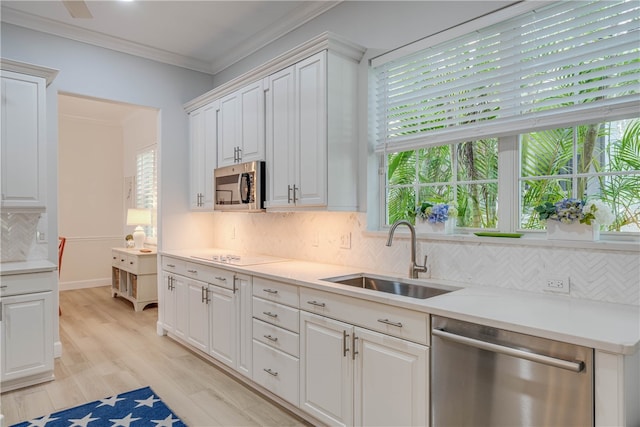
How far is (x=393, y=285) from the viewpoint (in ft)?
8.21

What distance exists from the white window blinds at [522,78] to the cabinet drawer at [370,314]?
3.73ft

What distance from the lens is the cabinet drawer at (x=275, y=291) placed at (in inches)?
98.3

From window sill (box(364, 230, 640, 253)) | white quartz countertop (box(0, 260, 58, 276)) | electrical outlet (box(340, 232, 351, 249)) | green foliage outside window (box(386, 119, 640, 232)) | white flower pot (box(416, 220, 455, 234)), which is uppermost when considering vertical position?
green foliage outside window (box(386, 119, 640, 232))

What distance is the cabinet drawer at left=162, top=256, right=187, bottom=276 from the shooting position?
3725mm

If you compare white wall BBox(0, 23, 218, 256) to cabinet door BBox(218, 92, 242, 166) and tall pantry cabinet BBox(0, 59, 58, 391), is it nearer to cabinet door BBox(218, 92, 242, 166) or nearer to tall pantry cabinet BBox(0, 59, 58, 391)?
tall pantry cabinet BBox(0, 59, 58, 391)

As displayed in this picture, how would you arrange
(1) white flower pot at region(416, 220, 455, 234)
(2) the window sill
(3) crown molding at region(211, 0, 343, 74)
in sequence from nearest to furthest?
(2) the window sill < (1) white flower pot at region(416, 220, 455, 234) < (3) crown molding at region(211, 0, 343, 74)

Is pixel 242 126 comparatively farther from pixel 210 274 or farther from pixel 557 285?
pixel 557 285

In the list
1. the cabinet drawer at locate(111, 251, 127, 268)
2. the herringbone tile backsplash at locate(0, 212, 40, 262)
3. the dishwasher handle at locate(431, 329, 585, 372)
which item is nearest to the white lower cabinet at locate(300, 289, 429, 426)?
the dishwasher handle at locate(431, 329, 585, 372)

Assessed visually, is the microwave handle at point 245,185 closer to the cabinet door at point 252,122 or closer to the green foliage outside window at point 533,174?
the cabinet door at point 252,122

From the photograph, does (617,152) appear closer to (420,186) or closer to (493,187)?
(493,187)

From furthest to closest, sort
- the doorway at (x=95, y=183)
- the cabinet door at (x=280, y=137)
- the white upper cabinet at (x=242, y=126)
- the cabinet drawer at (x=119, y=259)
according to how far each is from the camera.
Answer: the doorway at (x=95, y=183) → the cabinet drawer at (x=119, y=259) → the white upper cabinet at (x=242, y=126) → the cabinet door at (x=280, y=137)

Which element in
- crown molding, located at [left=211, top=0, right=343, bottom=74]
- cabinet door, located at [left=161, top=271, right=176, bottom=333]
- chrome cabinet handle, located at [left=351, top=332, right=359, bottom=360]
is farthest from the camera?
cabinet door, located at [left=161, top=271, right=176, bottom=333]

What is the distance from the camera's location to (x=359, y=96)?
2.91 meters

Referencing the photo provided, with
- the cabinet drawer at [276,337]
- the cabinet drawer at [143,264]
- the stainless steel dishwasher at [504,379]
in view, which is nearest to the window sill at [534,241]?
the stainless steel dishwasher at [504,379]
